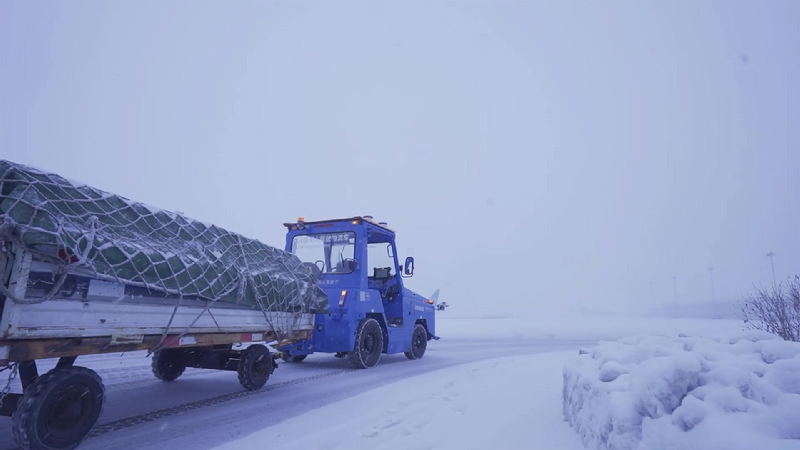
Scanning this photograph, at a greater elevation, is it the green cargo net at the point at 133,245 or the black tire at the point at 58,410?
the green cargo net at the point at 133,245

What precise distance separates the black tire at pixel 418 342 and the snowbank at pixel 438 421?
4192 mm

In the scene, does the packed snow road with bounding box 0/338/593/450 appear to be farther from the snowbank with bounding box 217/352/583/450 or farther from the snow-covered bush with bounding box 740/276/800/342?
the snow-covered bush with bounding box 740/276/800/342

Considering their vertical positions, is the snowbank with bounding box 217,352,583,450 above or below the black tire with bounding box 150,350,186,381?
below

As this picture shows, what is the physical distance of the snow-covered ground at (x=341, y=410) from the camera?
4367 millimetres

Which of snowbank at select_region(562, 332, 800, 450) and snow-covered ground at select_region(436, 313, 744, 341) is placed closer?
snowbank at select_region(562, 332, 800, 450)

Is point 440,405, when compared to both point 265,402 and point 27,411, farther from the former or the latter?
point 27,411

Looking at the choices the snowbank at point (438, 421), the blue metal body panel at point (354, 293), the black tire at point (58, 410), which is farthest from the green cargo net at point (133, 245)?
the snowbank at point (438, 421)

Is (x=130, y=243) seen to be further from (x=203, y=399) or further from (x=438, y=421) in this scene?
(x=438, y=421)

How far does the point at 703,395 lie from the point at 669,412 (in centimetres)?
21

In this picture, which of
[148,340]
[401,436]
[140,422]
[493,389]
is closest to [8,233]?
[148,340]

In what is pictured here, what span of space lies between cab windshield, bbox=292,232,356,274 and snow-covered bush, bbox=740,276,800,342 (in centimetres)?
716

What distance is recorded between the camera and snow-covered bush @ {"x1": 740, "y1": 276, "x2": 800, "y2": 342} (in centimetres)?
715

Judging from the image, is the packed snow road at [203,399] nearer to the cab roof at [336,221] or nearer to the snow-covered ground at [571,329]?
the cab roof at [336,221]

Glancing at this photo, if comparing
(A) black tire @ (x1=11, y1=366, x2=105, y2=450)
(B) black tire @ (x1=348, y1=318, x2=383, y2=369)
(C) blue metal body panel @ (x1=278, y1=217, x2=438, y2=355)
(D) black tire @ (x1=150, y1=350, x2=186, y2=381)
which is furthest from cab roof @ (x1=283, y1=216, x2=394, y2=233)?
(A) black tire @ (x1=11, y1=366, x2=105, y2=450)
